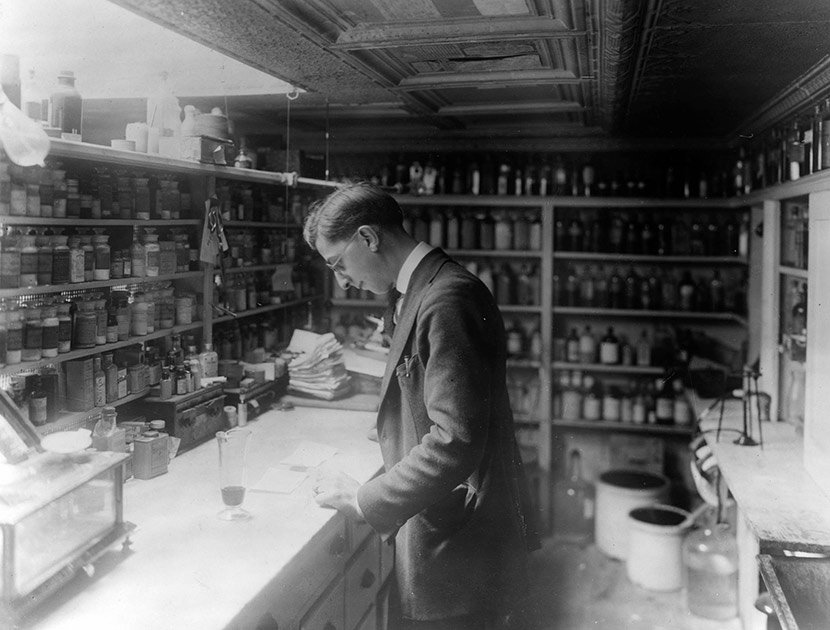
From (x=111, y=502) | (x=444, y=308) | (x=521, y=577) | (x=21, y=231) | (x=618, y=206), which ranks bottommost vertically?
(x=521, y=577)

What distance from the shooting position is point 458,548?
2.01 m

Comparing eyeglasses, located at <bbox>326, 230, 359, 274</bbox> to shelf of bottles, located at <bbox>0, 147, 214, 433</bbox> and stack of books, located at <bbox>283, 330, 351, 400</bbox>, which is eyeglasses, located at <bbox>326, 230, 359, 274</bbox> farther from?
stack of books, located at <bbox>283, 330, 351, 400</bbox>

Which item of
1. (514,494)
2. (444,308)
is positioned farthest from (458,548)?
(444,308)

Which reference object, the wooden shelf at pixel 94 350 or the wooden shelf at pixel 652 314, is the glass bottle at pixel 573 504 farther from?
the wooden shelf at pixel 94 350

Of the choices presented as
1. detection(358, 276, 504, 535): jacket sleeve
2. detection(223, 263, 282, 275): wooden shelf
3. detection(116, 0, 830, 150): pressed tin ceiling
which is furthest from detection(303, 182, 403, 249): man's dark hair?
detection(223, 263, 282, 275): wooden shelf

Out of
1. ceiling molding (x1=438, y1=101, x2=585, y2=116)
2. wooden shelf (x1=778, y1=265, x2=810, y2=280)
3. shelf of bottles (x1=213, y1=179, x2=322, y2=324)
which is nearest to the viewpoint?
wooden shelf (x1=778, y1=265, x2=810, y2=280)

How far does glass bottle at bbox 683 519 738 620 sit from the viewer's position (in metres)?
3.97

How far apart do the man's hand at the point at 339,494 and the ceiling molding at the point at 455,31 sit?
1441 mm

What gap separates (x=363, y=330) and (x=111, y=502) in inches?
129

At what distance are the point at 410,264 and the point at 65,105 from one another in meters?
1.15

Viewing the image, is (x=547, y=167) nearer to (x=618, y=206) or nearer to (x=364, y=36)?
(x=618, y=206)

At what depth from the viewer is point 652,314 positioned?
5086 mm

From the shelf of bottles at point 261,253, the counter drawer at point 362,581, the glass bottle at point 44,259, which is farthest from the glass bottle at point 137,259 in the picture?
the counter drawer at point 362,581

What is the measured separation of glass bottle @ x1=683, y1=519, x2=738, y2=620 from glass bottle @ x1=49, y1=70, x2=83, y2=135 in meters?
3.39
